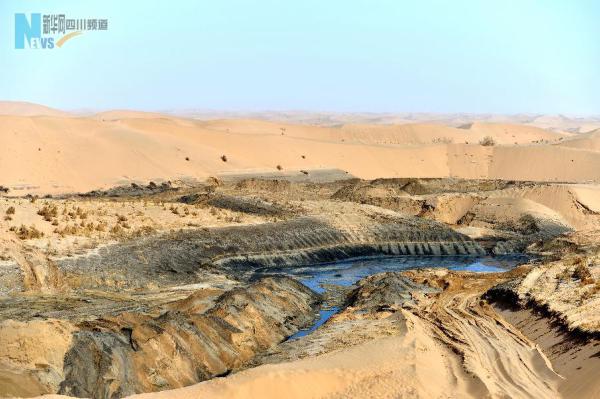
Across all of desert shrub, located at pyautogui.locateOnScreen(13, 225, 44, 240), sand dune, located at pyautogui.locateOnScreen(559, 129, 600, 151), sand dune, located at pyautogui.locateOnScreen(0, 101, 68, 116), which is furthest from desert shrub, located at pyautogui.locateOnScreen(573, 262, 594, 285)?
sand dune, located at pyautogui.locateOnScreen(0, 101, 68, 116)

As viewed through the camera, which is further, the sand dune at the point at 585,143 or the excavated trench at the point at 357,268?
the sand dune at the point at 585,143

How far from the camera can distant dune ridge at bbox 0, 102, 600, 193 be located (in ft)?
173

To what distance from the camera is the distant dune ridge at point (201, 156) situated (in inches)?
2076

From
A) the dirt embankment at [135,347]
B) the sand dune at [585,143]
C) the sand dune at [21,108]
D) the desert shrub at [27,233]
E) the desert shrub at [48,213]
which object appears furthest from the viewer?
the sand dune at [21,108]

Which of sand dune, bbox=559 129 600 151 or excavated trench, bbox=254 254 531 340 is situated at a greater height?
sand dune, bbox=559 129 600 151

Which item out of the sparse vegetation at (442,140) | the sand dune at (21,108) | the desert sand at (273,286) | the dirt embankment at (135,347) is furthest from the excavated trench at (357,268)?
the sand dune at (21,108)

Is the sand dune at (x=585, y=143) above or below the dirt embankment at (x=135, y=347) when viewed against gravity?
above

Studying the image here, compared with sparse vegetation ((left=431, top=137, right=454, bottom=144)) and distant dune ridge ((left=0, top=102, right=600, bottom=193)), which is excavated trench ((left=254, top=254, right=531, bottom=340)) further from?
sparse vegetation ((left=431, top=137, right=454, bottom=144))

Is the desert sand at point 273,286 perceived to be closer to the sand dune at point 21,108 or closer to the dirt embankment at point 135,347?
the dirt embankment at point 135,347

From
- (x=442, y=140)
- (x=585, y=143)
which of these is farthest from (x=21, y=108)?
(x=585, y=143)

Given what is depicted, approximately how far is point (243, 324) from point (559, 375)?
6816 mm

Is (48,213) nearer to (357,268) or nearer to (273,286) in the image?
(273,286)

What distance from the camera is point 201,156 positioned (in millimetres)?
62500

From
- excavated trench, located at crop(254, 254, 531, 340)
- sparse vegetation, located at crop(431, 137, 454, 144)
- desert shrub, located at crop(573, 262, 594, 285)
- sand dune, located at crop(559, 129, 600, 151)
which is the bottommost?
excavated trench, located at crop(254, 254, 531, 340)
